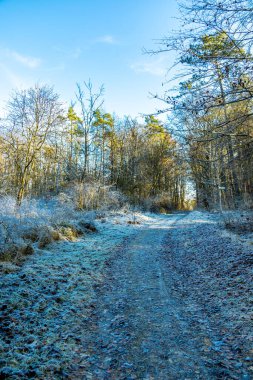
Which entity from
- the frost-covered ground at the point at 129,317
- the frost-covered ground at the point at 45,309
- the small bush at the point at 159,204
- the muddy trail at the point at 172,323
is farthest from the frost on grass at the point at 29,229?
the small bush at the point at 159,204

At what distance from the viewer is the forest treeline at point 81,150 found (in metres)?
18.2

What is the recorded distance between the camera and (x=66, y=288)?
5633 millimetres

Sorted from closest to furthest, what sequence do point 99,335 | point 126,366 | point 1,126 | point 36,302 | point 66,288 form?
point 126,366 < point 99,335 < point 36,302 < point 66,288 < point 1,126

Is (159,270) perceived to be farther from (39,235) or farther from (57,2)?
(57,2)

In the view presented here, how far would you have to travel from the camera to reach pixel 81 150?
946 inches

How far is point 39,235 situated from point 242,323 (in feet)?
24.0

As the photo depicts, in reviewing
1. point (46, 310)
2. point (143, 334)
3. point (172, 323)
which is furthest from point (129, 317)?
point (46, 310)

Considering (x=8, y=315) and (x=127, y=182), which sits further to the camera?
(x=127, y=182)

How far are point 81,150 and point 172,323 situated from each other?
21.4 metres

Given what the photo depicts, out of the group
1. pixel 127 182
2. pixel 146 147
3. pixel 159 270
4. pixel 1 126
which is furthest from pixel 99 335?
pixel 146 147

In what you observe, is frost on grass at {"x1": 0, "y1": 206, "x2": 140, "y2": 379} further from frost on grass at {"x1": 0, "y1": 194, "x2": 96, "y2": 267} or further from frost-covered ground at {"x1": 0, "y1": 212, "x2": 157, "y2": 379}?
frost on grass at {"x1": 0, "y1": 194, "x2": 96, "y2": 267}

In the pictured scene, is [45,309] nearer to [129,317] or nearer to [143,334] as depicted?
[129,317]

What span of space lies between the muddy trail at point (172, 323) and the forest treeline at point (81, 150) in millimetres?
12800

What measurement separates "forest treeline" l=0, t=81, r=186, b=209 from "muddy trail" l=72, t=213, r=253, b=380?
12800mm
